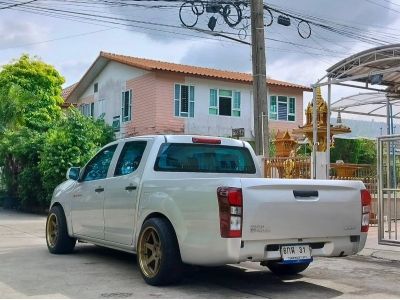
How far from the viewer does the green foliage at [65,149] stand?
17.6m

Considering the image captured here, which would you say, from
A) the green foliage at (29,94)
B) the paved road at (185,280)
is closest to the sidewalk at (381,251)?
the paved road at (185,280)

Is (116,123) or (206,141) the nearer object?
(206,141)

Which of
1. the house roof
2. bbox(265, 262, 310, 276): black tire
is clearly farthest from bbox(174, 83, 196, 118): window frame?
bbox(265, 262, 310, 276): black tire

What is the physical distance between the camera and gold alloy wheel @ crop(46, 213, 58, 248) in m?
9.43

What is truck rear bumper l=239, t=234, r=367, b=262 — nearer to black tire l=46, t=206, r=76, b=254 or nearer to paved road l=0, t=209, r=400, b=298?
paved road l=0, t=209, r=400, b=298

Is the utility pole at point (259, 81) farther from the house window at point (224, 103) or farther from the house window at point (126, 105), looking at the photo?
the house window at point (126, 105)

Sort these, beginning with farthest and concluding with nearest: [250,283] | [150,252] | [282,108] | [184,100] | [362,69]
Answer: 1. [282,108]
2. [184,100]
3. [362,69]
4. [250,283]
5. [150,252]

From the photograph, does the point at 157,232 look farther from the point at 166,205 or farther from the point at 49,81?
the point at 49,81

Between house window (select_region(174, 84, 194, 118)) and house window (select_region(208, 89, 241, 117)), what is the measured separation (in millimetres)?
1060

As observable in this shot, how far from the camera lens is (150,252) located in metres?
6.83

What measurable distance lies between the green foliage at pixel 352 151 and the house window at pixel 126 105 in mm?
13166

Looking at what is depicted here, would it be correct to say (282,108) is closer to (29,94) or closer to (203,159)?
(29,94)

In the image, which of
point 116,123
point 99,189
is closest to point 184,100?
point 116,123

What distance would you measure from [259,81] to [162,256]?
7399 millimetres
